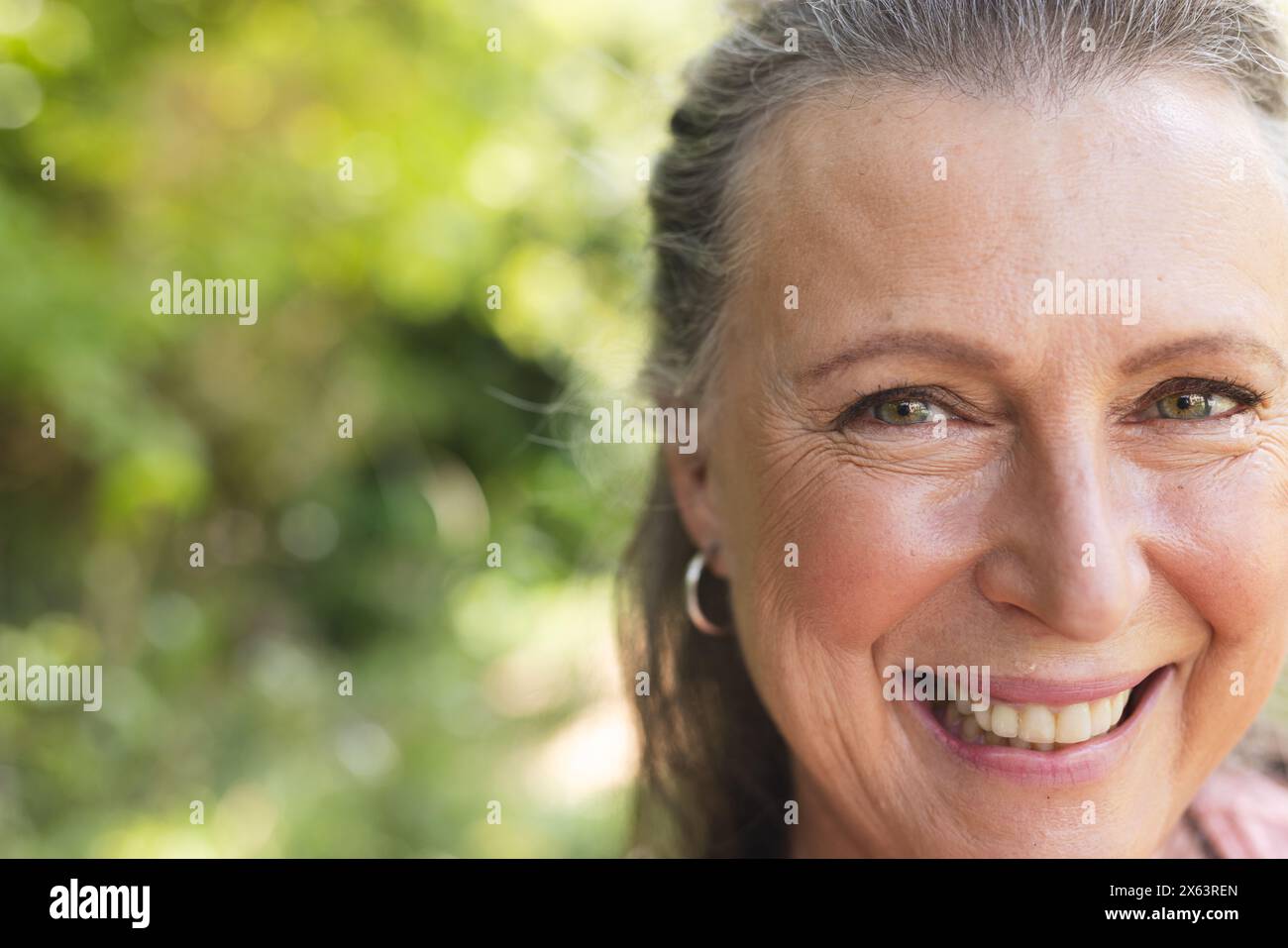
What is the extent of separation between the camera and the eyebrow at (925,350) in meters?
1.27

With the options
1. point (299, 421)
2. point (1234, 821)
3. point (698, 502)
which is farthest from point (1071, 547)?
point (299, 421)

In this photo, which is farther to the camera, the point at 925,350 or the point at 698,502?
the point at 698,502

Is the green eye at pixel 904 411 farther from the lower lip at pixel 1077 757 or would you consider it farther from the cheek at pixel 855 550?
the lower lip at pixel 1077 757

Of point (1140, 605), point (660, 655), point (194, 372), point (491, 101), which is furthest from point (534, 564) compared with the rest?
point (1140, 605)

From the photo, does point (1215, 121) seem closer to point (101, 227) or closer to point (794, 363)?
point (794, 363)

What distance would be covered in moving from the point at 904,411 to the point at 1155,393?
29cm

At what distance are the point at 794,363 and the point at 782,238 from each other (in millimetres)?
169

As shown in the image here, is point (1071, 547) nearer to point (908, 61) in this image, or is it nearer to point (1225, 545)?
point (1225, 545)

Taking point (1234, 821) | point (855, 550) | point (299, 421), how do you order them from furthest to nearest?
point (299, 421)
point (1234, 821)
point (855, 550)

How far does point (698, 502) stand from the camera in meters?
1.72

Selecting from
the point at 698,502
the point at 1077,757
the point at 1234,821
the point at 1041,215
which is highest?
the point at 1041,215

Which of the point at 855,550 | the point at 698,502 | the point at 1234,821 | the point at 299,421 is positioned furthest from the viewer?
the point at 299,421

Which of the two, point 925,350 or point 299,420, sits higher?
point 299,420

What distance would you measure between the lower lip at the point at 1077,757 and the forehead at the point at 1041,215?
47 centimetres
